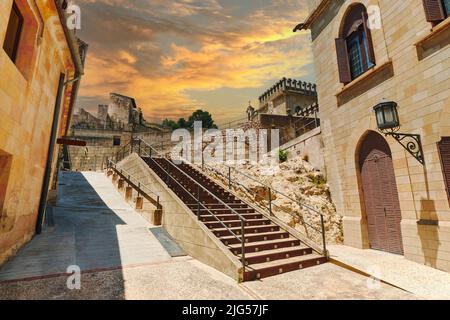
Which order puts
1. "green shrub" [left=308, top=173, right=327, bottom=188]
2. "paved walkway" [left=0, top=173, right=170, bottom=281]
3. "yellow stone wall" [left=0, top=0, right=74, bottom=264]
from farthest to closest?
1. "green shrub" [left=308, top=173, right=327, bottom=188]
2. "paved walkway" [left=0, top=173, right=170, bottom=281]
3. "yellow stone wall" [left=0, top=0, right=74, bottom=264]

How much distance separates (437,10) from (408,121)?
→ 2.71m

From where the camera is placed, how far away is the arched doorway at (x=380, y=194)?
6.89 m

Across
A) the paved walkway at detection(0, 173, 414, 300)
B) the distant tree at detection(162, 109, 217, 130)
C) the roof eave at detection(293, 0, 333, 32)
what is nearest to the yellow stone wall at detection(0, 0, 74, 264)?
the paved walkway at detection(0, 173, 414, 300)

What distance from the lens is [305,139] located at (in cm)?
1203

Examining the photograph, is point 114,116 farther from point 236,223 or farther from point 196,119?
point 236,223

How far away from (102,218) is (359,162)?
951 cm

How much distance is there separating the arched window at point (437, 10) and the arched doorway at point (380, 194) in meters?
3.17

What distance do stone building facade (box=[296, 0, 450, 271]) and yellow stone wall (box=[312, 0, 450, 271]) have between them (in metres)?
0.02

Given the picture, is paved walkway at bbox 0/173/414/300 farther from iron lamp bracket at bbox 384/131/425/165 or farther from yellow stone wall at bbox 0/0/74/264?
iron lamp bracket at bbox 384/131/425/165

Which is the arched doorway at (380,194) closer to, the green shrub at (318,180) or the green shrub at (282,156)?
the green shrub at (318,180)

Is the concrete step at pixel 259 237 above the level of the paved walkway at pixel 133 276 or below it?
above

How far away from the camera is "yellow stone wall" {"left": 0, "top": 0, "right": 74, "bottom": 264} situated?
4309mm

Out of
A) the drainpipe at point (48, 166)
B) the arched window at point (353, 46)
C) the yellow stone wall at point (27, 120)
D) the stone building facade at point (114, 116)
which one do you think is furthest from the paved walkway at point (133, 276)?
the stone building facade at point (114, 116)
